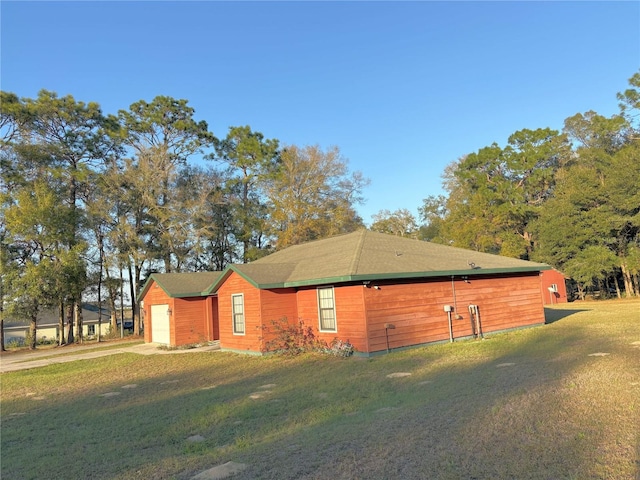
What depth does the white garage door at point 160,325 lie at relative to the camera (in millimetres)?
19141

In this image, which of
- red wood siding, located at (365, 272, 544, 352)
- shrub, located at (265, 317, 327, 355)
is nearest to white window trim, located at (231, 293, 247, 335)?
shrub, located at (265, 317, 327, 355)

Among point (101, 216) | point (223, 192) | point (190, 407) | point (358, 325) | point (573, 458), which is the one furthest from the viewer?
point (223, 192)

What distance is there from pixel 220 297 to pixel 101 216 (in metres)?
15.4

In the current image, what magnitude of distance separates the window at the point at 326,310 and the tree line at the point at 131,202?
16.5 metres

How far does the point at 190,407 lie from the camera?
7.73 m

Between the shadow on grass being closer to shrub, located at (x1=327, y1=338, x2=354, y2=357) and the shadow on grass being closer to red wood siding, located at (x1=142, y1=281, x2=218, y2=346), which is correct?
shrub, located at (x1=327, y1=338, x2=354, y2=357)

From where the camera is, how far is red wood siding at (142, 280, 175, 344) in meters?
18.6

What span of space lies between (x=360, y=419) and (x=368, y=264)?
6.97m

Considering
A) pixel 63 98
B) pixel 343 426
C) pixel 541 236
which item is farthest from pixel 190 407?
pixel 541 236

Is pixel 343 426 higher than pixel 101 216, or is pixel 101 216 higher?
pixel 101 216

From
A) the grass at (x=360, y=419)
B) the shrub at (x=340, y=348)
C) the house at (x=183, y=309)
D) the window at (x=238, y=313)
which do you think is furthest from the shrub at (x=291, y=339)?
the house at (x=183, y=309)

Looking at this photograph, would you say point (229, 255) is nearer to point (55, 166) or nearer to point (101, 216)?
point (101, 216)

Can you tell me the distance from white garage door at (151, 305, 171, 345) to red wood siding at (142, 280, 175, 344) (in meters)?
0.23

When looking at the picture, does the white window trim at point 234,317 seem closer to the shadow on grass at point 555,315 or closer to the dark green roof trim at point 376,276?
the dark green roof trim at point 376,276
